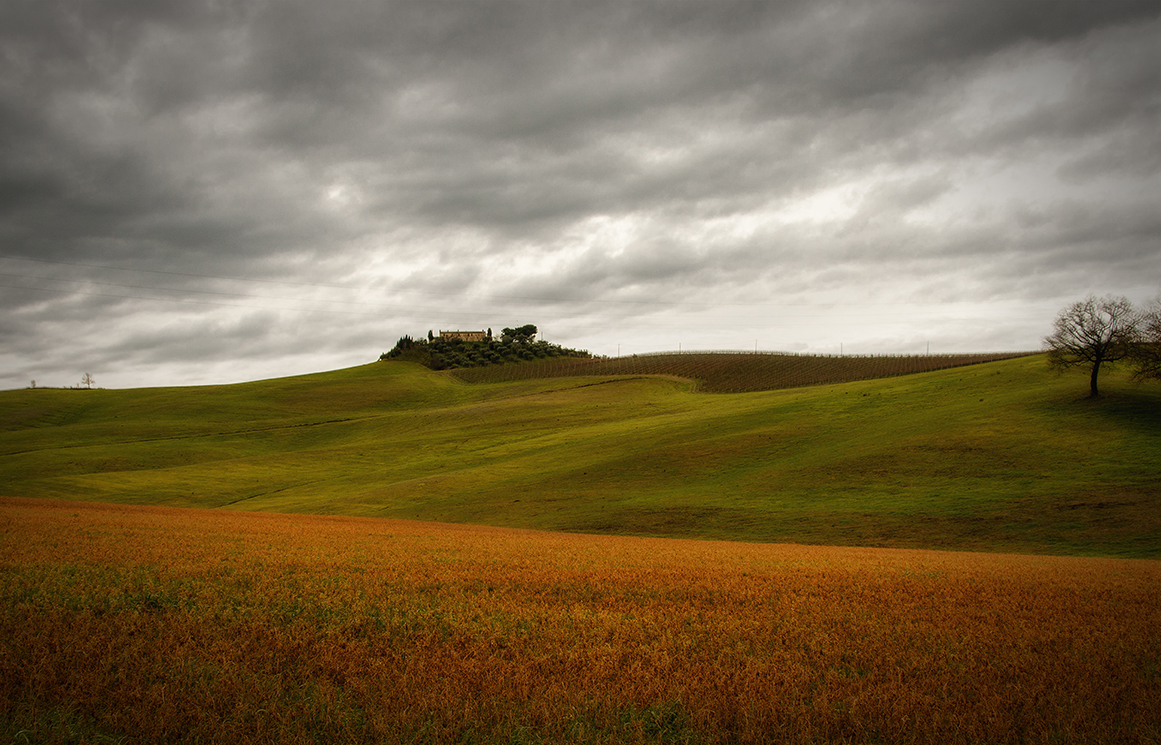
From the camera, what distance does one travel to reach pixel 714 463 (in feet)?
173

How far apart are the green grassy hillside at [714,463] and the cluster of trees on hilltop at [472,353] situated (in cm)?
7666

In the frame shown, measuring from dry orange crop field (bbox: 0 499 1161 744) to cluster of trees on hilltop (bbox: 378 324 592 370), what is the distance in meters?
165

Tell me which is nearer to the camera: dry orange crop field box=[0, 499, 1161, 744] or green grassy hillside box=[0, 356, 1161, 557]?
dry orange crop field box=[0, 499, 1161, 744]

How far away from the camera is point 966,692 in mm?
7672

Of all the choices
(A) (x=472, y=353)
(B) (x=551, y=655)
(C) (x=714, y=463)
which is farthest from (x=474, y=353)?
(B) (x=551, y=655)

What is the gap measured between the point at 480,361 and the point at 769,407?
385 feet

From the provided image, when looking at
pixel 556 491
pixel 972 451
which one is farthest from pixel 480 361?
pixel 972 451

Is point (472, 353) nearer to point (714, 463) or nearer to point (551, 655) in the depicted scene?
point (714, 463)

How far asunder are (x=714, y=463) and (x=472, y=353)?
13764 cm

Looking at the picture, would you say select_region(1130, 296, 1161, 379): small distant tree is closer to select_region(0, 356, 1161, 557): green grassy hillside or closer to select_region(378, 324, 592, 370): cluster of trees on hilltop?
select_region(0, 356, 1161, 557): green grassy hillside

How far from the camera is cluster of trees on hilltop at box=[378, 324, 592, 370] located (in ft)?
585

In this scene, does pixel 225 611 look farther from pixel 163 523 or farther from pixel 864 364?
pixel 864 364

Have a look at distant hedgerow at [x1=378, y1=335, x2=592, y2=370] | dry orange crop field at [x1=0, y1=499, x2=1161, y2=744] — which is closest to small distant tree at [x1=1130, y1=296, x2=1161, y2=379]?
dry orange crop field at [x1=0, y1=499, x2=1161, y2=744]

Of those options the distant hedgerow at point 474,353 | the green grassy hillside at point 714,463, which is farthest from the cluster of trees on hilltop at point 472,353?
the green grassy hillside at point 714,463
